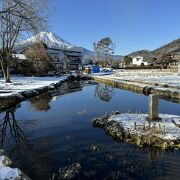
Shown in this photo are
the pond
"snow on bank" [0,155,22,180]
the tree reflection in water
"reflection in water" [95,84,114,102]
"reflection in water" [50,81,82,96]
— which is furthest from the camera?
"reflection in water" [50,81,82,96]

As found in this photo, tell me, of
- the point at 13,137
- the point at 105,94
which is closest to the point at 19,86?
the point at 105,94

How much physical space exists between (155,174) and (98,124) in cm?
586

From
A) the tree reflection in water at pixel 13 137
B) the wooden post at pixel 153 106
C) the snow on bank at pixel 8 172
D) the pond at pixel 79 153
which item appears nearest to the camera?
the snow on bank at pixel 8 172

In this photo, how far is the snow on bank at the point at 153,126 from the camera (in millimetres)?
10180

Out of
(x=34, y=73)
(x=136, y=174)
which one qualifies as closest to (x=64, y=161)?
(x=136, y=174)

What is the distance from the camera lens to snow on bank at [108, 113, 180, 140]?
1018cm

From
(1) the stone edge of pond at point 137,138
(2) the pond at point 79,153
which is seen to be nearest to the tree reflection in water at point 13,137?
(2) the pond at point 79,153

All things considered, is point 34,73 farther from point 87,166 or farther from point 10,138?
point 87,166

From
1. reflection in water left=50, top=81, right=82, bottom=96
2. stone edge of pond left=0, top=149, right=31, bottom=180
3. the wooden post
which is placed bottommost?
reflection in water left=50, top=81, right=82, bottom=96

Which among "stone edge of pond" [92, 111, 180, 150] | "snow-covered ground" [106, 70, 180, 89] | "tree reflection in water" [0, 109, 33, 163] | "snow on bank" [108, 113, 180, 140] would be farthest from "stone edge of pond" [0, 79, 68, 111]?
"snow-covered ground" [106, 70, 180, 89]

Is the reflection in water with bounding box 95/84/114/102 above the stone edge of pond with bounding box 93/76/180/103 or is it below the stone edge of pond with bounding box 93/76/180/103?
below

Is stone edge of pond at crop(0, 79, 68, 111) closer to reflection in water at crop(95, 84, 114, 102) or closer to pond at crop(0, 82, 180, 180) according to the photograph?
pond at crop(0, 82, 180, 180)

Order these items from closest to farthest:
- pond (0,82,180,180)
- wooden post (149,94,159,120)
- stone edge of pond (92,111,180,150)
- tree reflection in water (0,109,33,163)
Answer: pond (0,82,180,180), stone edge of pond (92,111,180,150), tree reflection in water (0,109,33,163), wooden post (149,94,159,120)

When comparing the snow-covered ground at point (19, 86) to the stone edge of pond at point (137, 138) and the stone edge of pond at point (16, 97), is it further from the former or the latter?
the stone edge of pond at point (137, 138)
